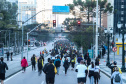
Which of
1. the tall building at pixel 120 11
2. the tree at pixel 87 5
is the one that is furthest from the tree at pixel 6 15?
the tall building at pixel 120 11

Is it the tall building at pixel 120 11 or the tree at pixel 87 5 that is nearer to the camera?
the tree at pixel 87 5

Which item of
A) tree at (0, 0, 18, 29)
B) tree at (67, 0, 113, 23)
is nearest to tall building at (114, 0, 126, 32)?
tree at (0, 0, 18, 29)

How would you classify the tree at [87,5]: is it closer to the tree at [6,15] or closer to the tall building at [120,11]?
the tree at [6,15]

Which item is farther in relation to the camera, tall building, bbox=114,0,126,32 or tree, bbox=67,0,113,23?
tall building, bbox=114,0,126,32

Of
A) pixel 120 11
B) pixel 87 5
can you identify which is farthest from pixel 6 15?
pixel 120 11

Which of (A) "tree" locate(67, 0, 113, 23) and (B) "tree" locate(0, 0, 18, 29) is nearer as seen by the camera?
(A) "tree" locate(67, 0, 113, 23)

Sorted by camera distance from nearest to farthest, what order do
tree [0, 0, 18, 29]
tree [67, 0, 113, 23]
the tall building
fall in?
tree [67, 0, 113, 23] → tree [0, 0, 18, 29] → the tall building

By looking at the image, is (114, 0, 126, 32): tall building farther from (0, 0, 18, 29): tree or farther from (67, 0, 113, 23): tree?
(67, 0, 113, 23): tree

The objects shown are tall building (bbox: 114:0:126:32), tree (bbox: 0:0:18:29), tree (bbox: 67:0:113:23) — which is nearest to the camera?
tree (bbox: 67:0:113:23)

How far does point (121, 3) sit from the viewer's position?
3866 inches

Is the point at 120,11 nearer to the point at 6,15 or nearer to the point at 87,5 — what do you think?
the point at 6,15

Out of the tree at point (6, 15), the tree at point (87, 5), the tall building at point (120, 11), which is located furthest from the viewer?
the tall building at point (120, 11)

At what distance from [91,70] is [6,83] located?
5.47m

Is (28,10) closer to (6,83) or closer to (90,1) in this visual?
(90,1)
